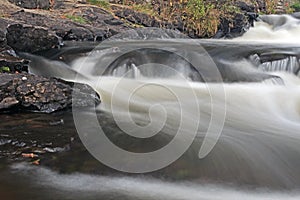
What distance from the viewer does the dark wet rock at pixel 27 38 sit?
32.7ft

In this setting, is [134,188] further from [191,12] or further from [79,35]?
[191,12]

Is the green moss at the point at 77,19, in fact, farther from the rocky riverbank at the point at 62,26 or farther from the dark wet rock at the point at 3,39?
the dark wet rock at the point at 3,39

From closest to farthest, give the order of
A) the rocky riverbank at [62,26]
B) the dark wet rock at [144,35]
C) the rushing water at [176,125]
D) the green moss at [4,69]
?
1. the rushing water at [176,125]
2. the rocky riverbank at [62,26]
3. the green moss at [4,69]
4. the dark wet rock at [144,35]

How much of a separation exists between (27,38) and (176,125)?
6334mm

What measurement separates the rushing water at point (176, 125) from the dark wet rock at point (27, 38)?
578 millimetres

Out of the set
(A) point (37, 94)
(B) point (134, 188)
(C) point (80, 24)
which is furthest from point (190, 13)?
(B) point (134, 188)

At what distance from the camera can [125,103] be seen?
7.01m

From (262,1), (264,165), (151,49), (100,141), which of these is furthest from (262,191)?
(262,1)

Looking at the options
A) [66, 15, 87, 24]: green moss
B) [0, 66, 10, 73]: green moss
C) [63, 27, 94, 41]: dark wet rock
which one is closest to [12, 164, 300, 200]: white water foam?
[0, 66, 10, 73]: green moss

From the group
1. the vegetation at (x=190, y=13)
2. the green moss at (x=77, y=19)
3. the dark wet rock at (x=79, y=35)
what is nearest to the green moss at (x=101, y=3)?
the vegetation at (x=190, y=13)

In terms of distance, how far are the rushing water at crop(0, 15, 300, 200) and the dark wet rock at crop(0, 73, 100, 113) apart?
33 centimetres

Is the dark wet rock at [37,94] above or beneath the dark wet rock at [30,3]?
beneath

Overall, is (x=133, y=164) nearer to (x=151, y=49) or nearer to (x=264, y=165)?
(x=264, y=165)

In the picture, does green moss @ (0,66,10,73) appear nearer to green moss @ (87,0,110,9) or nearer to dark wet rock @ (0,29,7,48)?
dark wet rock @ (0,29,7,48)
